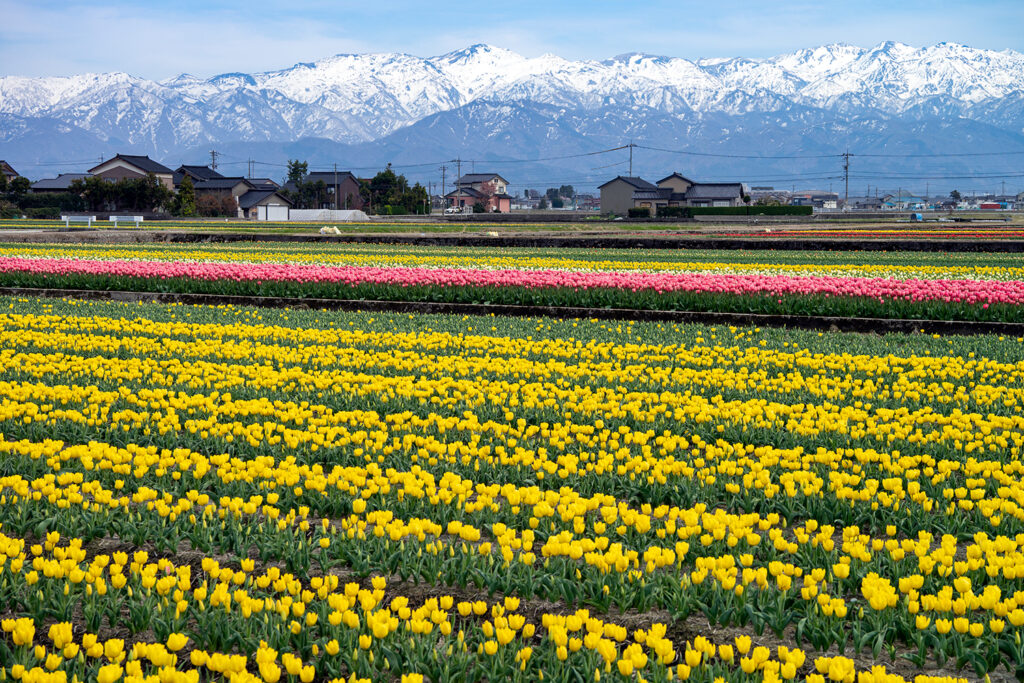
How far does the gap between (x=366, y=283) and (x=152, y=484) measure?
40.4ft

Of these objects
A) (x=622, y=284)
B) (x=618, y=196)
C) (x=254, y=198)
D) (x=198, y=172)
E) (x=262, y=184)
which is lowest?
(x=622, y=284)

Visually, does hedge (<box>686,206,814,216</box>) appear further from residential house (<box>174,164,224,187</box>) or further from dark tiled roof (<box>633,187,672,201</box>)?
residential house (<box>174,164,224,187</box>)

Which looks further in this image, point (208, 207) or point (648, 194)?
point (648, 194)

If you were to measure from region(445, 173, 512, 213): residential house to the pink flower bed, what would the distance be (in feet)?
372

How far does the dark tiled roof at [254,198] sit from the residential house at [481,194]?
A: 29.9m

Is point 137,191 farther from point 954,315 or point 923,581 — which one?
point 923,581

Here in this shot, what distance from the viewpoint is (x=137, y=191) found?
84062 mm

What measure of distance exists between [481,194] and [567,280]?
138806 mm

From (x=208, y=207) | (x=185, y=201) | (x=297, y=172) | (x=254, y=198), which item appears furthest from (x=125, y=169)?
(x=185, y=201)

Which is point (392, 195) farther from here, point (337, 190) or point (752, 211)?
point (752, 211)

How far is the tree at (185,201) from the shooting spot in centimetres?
8438

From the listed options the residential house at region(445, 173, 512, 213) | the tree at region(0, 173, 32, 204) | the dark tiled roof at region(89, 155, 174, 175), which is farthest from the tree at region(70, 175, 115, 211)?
the residential house at region(445, 173, 512, 213)

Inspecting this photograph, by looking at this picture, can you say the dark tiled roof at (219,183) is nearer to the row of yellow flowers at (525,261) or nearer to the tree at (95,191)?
the tree at (95,191)

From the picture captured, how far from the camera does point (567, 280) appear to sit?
17.7 metres
